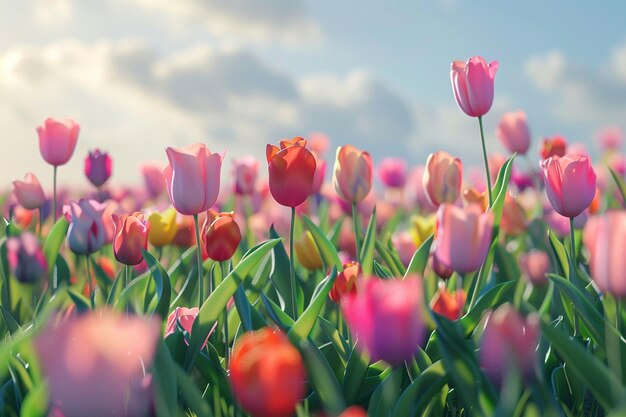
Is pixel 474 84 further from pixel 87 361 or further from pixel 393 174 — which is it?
pixel 393 174

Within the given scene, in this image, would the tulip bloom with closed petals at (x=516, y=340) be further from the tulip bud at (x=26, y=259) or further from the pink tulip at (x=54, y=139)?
the pink tulip at (x=54, y=139)

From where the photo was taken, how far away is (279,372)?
106 cm

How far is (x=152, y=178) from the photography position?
232 inches

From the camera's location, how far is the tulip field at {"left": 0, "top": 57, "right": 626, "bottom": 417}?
1.12m

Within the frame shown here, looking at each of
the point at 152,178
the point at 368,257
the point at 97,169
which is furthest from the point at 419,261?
the point at 152,178

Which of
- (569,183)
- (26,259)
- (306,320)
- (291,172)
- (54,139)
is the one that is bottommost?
(306,320)

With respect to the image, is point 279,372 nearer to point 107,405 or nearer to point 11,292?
point 107,405

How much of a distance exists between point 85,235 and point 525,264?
1772 mm

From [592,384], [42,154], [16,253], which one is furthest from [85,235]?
[592,384]

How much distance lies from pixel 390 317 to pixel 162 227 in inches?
75.7

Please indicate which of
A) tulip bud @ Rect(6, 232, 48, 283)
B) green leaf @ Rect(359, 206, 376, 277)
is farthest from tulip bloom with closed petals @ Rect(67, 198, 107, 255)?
green leaf @ Rect(359, 206, 376, 277)

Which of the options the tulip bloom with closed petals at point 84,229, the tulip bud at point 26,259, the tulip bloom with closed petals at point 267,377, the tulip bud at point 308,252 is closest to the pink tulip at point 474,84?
the tulip bud at point 308,252

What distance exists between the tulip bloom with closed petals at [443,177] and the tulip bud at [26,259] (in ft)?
4.86

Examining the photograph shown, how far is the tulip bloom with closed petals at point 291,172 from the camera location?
191 cm
